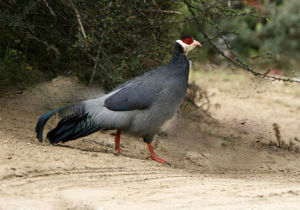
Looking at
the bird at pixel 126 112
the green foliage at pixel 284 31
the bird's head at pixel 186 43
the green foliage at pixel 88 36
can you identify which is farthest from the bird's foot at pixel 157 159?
the green foliage at pixel 284 31

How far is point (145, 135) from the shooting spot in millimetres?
5762

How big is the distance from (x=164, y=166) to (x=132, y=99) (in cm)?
77

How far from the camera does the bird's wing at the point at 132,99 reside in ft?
18.4

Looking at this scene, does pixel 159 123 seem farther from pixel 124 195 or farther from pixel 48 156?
pixel 124 195

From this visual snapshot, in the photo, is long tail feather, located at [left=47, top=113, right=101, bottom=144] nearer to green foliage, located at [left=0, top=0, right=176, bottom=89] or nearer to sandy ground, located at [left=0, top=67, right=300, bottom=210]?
sandy ground, located at [left=0, top=67, right=300, bottom=210]

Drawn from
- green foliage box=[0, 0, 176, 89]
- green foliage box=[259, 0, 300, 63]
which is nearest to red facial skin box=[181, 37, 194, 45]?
green foliage box=[0, 0, 176, 89]

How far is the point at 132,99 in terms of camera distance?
5602mm

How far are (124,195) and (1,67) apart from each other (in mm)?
3553

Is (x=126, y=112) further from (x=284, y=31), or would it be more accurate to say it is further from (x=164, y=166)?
(x=284, y=31)

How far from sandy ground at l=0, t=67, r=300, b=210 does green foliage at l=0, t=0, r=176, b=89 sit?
0.39 m

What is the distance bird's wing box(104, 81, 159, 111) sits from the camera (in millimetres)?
5594

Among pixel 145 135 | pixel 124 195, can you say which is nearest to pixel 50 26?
pixel 145 135

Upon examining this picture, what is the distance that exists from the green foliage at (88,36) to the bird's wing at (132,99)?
507 millimetres

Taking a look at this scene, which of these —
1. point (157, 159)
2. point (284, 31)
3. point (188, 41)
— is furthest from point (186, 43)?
point (284, 31)
